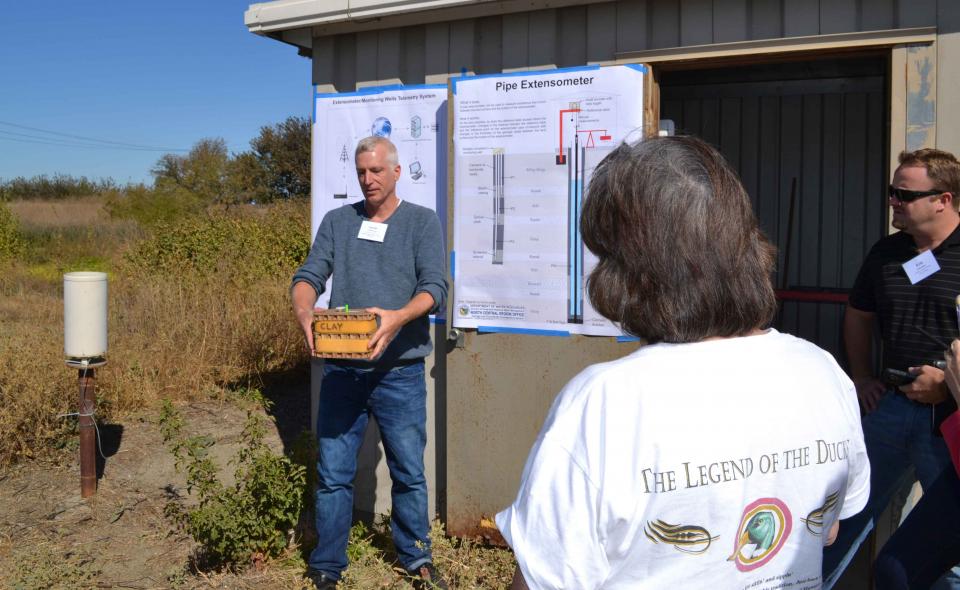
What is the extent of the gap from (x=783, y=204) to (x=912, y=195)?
3.38 metres

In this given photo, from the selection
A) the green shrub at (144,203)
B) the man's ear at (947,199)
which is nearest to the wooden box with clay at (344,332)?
the man's ear at (947,199)

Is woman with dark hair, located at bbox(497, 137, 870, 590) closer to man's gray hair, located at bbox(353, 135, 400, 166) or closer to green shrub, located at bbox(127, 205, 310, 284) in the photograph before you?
man's gray hair, located at bbox(353, 135, 400, 166)

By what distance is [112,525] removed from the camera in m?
4.93

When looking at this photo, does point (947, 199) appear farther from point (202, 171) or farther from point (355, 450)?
point (202, 171)

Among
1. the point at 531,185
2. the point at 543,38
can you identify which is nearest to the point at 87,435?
the point at 531,185

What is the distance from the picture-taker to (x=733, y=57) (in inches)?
150

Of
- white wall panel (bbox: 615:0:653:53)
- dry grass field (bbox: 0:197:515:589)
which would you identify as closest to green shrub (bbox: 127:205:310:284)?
dry grass field (bbox: 0:197:515:589)

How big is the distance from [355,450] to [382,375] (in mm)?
379

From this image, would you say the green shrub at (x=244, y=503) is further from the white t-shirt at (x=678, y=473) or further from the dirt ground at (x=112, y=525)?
the white t-shirt at (x=678, y=473)

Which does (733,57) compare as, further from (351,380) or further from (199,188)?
(199,188)

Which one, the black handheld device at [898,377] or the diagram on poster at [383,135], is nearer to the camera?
the black handheld device at [898,377]

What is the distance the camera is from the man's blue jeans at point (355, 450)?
3807 mm

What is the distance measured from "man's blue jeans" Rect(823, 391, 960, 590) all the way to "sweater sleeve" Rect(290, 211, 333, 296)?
244 centimetres

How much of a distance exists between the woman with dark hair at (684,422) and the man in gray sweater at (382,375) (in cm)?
239
